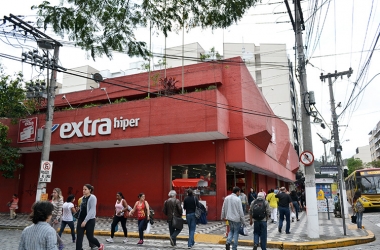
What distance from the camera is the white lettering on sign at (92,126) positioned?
56.2ft

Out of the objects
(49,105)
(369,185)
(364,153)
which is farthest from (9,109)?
(364,153)

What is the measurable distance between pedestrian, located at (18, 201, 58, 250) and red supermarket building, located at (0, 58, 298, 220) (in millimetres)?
12063

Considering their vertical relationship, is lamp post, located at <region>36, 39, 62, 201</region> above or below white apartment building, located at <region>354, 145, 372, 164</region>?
below

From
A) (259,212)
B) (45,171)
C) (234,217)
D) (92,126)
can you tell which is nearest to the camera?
(259,212)

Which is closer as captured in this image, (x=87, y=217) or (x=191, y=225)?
(x=87, y=217)

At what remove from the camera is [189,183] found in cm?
1670

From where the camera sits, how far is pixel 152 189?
1842 cm

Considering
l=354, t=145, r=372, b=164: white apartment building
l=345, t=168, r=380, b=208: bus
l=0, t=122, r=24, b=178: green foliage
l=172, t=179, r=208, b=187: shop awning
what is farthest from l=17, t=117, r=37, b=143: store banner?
l=354, t=145, r=372, b=164: white apartment building

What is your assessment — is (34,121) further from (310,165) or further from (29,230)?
(29,230)

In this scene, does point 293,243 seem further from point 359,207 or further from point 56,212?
point 56,212

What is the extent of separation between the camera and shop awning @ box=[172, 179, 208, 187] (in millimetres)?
16641

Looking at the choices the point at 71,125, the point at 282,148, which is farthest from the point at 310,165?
the point at 282,148

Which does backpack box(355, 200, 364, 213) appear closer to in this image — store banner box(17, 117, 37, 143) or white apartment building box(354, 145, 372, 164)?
store banner box(17, 117, 37, 143)

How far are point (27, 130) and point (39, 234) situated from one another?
1798 cm
